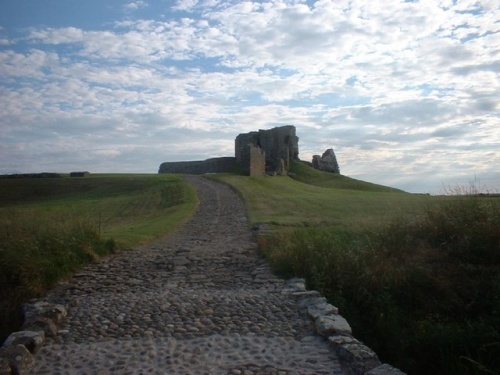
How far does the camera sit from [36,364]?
6.04 meters

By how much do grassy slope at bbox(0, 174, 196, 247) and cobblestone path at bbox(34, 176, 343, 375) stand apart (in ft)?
9.31

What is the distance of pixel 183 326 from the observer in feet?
23.6

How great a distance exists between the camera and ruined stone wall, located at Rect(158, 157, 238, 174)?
4142 centimetres

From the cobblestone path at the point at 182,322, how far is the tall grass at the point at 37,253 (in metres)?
0.35

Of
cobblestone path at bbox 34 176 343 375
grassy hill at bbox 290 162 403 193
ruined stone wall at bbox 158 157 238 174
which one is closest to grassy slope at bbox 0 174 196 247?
cobblestone path at bbox 34 176 343 375

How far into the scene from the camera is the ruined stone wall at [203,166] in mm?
41422

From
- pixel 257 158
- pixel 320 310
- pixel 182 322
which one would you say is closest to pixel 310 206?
pixel 320 310

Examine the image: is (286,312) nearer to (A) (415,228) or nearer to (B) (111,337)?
(B) (111,337)

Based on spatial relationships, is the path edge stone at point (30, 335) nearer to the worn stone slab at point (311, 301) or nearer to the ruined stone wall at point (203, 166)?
the worn stone slab at point (311, 301)

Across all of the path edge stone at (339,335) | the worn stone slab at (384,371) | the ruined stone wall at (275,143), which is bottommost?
the worn stone slab at (384,371)

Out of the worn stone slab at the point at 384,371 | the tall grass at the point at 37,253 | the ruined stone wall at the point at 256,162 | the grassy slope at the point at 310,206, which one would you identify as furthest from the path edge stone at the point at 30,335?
the ruined stone wall at the point at 256,162

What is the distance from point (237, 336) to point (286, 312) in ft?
3.80

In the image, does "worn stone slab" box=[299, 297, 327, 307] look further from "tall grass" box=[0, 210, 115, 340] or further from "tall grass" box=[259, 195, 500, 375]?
"tall grass" box=[0, 210, 115, 340]

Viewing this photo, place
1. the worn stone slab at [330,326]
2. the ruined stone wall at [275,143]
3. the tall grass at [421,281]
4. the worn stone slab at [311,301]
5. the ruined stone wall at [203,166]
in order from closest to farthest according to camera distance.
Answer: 1. the worn stone slab at [330,326]
2. the tall grass at [421,281]
3. the worn stone slab at [311,301]
4. the ruined stone wall at [203,166]
5. the ruined stone wall at [275,143]
